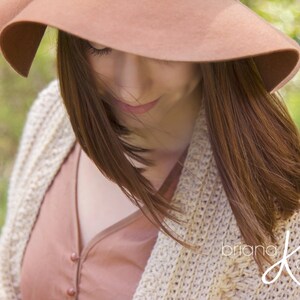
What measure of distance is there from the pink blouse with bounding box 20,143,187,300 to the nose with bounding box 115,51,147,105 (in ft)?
0.90

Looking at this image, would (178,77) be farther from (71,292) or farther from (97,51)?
(71,292)

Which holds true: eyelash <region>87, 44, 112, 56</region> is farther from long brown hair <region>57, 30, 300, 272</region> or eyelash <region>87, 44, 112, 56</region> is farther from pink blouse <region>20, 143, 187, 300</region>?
pink blouse <region>20, 143, 187, 300</region>

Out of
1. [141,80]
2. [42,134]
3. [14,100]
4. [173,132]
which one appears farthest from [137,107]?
[14,100]

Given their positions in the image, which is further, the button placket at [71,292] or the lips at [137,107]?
the button placket at [71,292]

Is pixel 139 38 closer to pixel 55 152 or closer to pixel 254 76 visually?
pixel 254 76

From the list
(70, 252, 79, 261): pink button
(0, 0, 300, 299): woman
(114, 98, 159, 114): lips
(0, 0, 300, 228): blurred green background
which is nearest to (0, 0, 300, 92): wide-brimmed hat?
(0, 0, 300, 299): woman

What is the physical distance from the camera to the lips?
4.01 ft

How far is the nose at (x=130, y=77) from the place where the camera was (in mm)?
1133

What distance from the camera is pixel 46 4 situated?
98 cm

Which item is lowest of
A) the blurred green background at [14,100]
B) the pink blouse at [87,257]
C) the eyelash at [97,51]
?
the blurred green background at [14,100]

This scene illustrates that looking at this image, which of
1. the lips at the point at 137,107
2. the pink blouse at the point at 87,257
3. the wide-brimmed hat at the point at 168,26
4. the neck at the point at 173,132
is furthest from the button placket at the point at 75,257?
the wide-brimmed hat at the point at 168,26

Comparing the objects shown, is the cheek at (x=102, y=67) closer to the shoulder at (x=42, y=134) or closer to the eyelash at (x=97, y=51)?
the eyelash at (x=97, y=51)
